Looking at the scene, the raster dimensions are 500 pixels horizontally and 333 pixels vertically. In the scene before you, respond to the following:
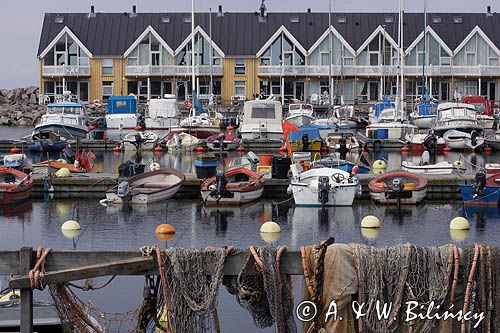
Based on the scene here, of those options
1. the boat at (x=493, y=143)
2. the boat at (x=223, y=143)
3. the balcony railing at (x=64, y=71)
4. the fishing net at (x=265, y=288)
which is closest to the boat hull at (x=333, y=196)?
the boat at (x=223, y=143)

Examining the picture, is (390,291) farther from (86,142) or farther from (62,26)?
(62,26)

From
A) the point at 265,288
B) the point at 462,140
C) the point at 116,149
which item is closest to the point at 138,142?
the point at 116,149

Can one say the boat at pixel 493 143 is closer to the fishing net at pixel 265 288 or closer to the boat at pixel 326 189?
the boat at pixel 326 189

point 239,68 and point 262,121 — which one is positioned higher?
point 239,68

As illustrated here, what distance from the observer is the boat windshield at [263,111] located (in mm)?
58344

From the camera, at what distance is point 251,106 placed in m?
58.9

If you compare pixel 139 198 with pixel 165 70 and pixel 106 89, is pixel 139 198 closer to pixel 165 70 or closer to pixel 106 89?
pixel 165 70

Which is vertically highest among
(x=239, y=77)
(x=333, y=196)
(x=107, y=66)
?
(x=107, y=66)

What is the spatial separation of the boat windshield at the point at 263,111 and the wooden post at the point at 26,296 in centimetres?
4896

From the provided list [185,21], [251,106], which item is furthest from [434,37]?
[251,106]

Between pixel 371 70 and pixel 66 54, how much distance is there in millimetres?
26137

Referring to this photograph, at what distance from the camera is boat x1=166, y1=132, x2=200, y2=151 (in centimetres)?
5419

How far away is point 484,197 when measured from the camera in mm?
33469

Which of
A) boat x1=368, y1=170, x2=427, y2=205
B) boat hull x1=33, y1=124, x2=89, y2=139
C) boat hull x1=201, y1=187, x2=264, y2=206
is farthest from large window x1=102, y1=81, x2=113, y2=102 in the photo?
boat x1=368, y1=170, x2=427, y2=205
